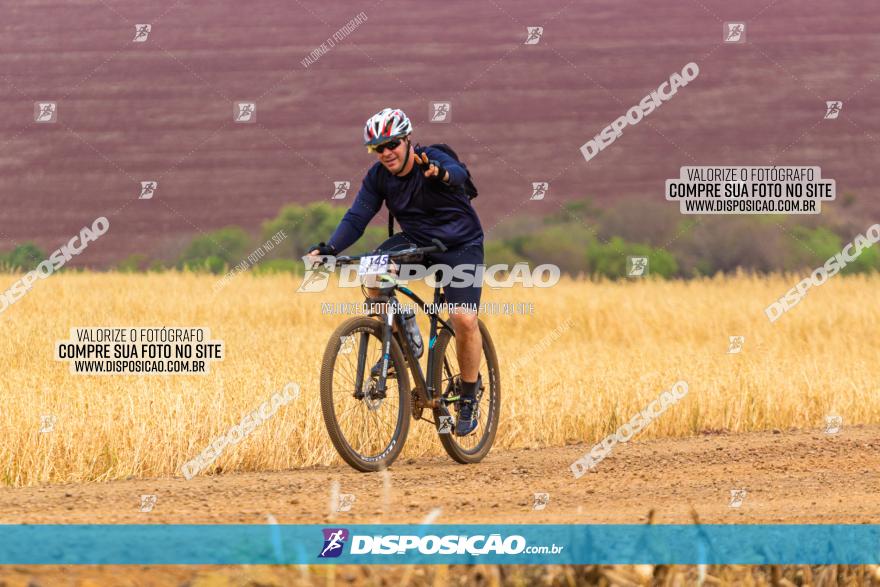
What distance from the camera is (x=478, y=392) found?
33.0 feet

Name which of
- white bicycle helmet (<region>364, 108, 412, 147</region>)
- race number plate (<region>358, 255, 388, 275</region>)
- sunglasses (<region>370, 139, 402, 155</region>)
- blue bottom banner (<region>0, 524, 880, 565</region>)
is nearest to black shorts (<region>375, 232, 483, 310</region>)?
race number plate (<region>358, 255, 388, 275</region>)

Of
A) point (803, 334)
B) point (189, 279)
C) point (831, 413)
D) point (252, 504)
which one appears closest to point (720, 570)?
point (252, 504)

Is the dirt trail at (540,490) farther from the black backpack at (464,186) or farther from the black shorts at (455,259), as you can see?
the black backpack at (464,186)

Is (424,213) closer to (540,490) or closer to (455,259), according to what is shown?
(455,259)

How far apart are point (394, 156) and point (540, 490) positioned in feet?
7.76

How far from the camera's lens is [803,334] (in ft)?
61.9

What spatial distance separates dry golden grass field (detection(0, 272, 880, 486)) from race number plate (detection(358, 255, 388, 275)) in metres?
1.90

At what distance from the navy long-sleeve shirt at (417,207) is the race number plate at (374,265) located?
12.5 inches

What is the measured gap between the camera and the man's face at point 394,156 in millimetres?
9023

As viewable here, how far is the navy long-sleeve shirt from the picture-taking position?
9289mm

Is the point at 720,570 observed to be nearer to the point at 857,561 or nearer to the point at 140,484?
the point at 857,561

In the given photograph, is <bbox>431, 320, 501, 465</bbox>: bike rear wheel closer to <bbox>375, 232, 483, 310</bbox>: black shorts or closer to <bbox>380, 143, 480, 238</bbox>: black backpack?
<bbox>375, 232, 483, 310</bbox>: black shorts

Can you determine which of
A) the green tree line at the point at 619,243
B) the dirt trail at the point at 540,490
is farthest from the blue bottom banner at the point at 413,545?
the green tree line at the point at 619,243

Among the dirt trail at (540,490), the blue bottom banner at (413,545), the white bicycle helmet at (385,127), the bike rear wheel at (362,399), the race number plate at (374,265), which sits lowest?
the dirt trail at (540,490)
